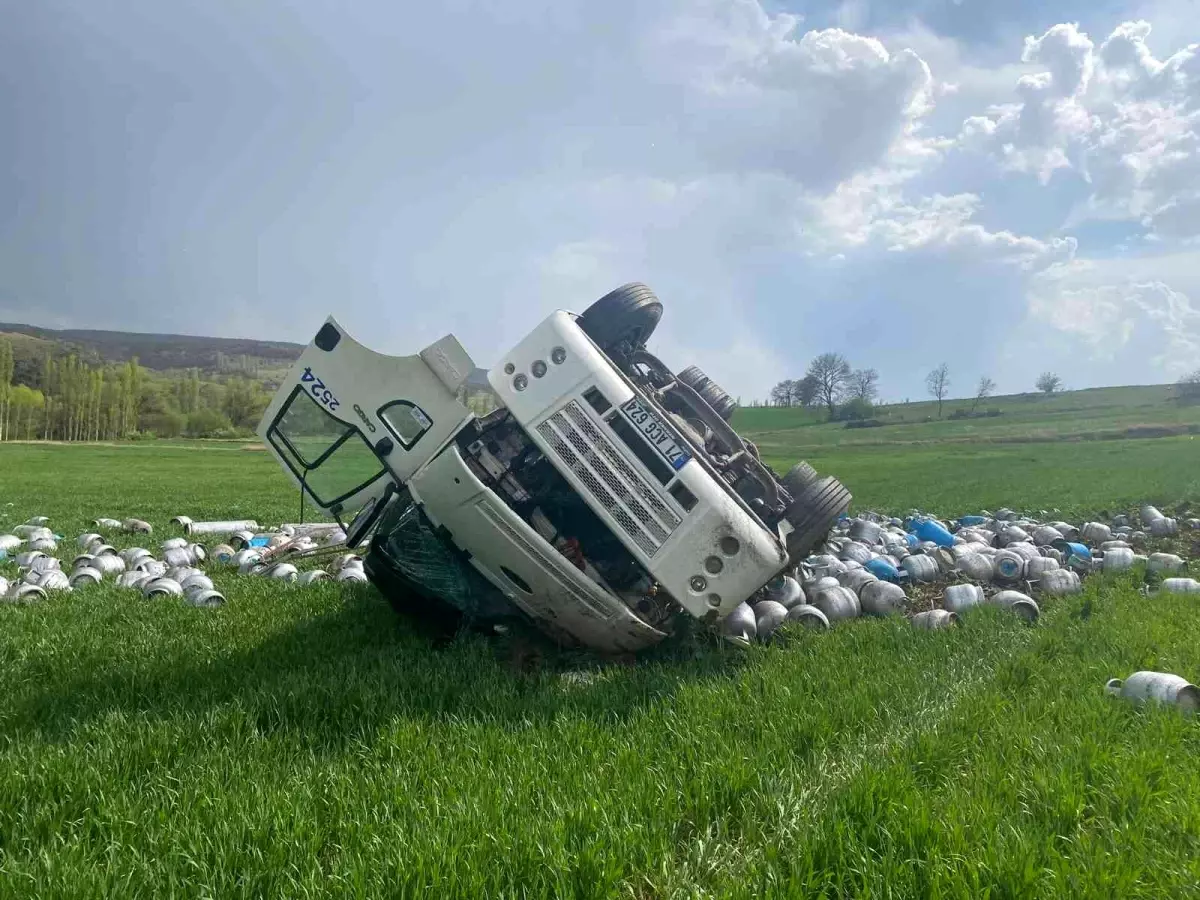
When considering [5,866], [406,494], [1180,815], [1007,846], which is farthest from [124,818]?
[1180,815]

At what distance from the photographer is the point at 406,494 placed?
18.8ft

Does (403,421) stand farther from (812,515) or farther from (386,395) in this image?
(812,515)

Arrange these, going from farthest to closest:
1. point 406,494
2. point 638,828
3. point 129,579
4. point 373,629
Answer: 1. point 129,579
2. point 373,629
3. point 406,494
4. point 638,828

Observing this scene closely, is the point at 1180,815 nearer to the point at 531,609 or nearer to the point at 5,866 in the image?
the point at 531,609

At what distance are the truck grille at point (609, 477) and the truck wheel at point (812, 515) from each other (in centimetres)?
163

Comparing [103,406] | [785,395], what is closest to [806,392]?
[785,395]

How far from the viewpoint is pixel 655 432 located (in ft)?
17.8

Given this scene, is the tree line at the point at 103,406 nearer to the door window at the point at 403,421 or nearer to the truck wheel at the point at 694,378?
the truck wheel at the point at 694,378

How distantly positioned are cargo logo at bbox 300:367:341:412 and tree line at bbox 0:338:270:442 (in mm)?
83012

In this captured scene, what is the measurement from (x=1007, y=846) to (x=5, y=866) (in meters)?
3.52

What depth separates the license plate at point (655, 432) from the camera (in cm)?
535

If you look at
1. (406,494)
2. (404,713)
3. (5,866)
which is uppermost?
(406,494)

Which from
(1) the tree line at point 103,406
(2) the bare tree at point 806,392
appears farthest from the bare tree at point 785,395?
(1) the tree line at point 103,406

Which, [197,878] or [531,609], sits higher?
[531,609]
